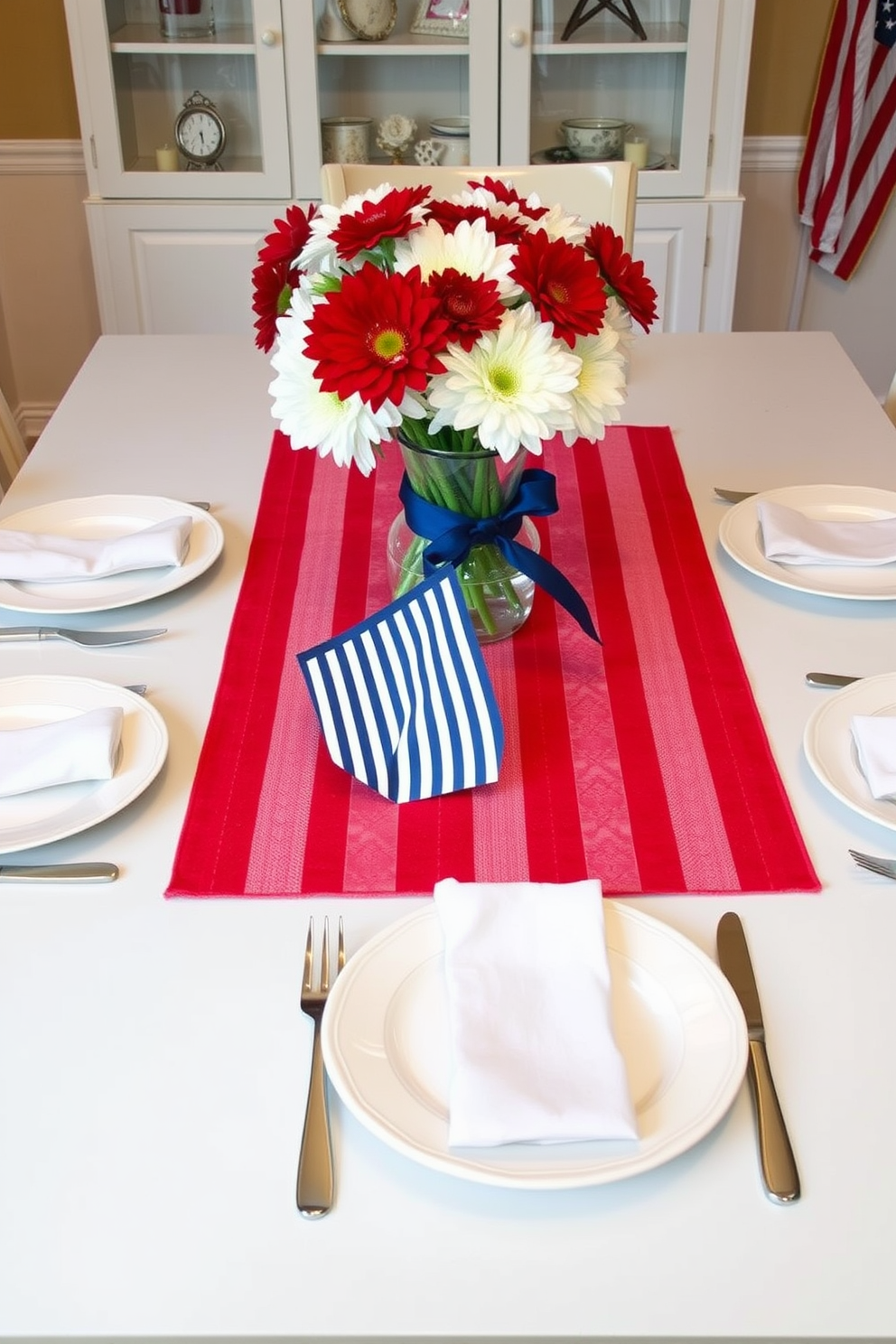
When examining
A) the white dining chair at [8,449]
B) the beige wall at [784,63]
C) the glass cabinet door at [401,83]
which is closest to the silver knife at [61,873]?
the white dining chair at [8,449]

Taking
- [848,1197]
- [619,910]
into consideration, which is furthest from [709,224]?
[848,1197]

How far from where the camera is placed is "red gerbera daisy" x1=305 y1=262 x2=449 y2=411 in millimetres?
962

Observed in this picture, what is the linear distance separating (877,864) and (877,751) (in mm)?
99

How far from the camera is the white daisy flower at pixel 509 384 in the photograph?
0.99 m

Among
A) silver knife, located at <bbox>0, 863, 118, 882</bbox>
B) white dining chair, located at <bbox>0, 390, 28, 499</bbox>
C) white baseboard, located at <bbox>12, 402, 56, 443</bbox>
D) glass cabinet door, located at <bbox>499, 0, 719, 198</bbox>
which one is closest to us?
silver knife, located at <bbox>0, 863, 118, 882</bbox>

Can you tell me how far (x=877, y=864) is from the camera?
0.91 m

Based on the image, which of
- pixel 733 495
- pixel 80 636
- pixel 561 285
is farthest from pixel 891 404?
pixel 80 636

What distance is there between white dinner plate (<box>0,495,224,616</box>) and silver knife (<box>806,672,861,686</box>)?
0.58 meters

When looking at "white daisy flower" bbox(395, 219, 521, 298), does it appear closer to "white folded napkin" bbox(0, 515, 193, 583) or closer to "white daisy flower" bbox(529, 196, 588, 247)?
"white daisy flower" bbox(529, 196, 588, 247)

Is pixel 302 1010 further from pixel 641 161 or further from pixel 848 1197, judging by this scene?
pixel 641 161

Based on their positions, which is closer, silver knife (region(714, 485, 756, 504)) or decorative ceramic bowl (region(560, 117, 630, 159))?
silver knife (region(714, 485, 756, 504))

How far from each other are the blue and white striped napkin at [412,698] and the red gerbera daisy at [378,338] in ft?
0.53

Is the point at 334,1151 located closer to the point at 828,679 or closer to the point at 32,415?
the point at 828,679

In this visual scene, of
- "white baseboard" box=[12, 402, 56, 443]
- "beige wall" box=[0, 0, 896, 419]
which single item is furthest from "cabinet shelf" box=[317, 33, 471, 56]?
"white baseboard" box=[12, 402, 56, 443]
